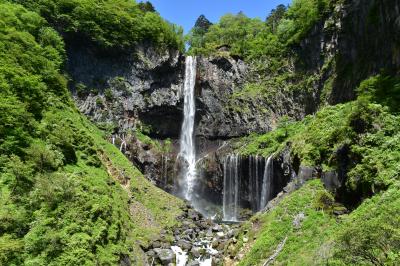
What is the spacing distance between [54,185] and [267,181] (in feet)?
70.5

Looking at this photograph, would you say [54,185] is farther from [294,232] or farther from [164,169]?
[164,169]

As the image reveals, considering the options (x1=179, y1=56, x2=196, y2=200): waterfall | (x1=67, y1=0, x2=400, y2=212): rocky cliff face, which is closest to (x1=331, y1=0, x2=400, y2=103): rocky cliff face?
(x1=67, y1=0, x2=400, y2=212): rocky cliff face

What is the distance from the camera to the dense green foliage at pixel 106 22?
43.9 meters

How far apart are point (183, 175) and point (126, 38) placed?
1975cm

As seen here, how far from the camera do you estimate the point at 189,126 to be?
5066 centimetres

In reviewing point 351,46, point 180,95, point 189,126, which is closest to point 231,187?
point 189,126

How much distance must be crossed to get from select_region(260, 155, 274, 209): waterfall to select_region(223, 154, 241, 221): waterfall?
5440mm

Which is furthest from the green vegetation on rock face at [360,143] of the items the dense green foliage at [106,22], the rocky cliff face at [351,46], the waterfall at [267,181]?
the dense green foliage at [106,22]

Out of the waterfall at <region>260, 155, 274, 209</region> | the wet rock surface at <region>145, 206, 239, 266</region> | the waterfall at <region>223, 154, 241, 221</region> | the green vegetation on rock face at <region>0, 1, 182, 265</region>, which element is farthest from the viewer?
the waterfall at <region>223, 154, 241, 221</region>

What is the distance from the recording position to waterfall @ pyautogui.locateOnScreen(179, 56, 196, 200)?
47375 mm

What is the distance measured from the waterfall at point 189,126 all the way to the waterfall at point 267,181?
40.7 feet

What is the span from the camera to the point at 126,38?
159 ft

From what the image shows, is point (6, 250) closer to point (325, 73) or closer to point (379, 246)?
point (379, 246)

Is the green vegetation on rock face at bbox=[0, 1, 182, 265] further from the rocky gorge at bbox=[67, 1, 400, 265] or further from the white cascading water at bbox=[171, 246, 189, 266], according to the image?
the rocky gorge at bbox=[67, 1, 400, 265]
